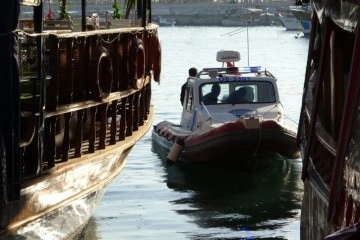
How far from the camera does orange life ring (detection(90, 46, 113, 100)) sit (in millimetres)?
12199

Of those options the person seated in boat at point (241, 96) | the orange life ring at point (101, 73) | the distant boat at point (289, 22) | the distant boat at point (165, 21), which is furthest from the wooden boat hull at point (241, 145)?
the distant boat at point (165, 21)

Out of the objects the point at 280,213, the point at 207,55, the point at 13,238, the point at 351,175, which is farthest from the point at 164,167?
the point at 207,55

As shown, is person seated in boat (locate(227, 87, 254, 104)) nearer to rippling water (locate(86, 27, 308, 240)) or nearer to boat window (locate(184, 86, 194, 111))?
boat window (locate(184, 86, 194, 111))

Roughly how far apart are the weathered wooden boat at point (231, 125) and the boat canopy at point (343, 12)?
32.9 ft

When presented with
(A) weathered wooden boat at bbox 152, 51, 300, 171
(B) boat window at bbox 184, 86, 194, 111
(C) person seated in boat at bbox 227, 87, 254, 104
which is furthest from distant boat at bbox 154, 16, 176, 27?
(C) person seated in boat at bbox 227, 87, 254, 104

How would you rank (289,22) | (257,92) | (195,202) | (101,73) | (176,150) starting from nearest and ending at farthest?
1. (101,73)
2. (195,202)
3. (176,150)
4. (257,92)
5. (289,22)

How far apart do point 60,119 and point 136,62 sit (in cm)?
277

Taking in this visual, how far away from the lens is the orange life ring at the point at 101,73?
40.0 ft

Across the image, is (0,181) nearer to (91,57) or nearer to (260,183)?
(91,57)

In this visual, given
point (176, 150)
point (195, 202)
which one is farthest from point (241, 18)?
point (195, 202)

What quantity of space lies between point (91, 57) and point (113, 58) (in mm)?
1601

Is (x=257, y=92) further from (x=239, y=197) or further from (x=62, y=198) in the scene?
(x=62, y=198)

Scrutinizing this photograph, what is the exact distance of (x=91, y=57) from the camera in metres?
12.2

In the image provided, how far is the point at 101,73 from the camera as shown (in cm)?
1275
